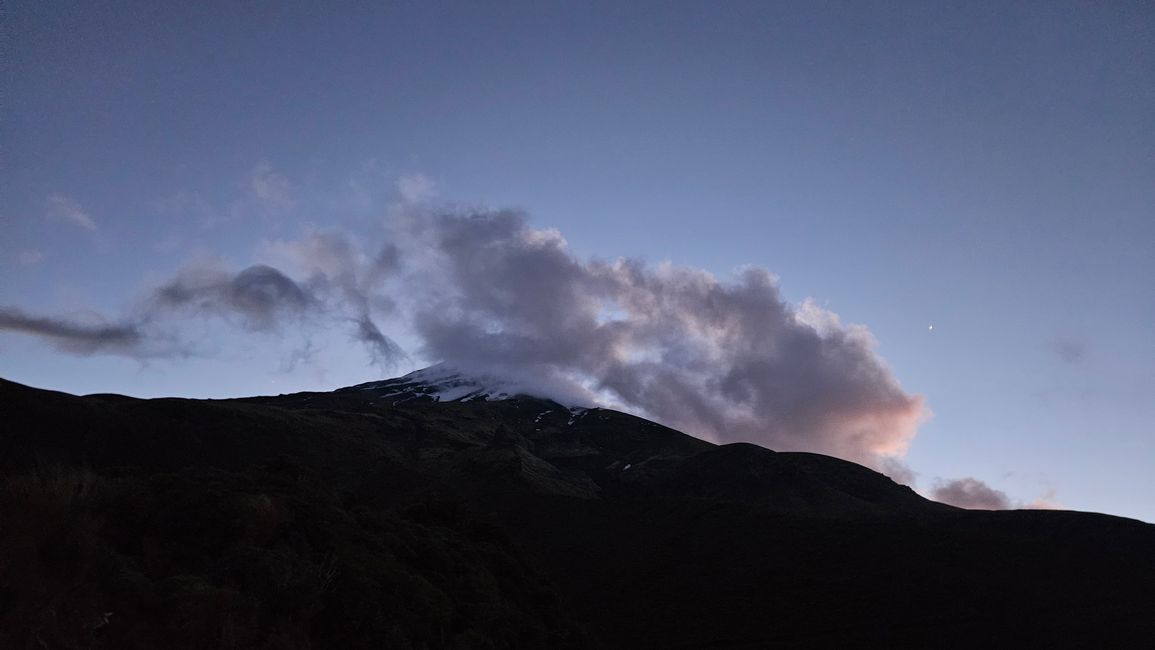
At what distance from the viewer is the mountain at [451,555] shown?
1168 cm

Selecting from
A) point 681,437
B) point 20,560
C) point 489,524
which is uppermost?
point 681,437

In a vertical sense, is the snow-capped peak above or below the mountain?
above

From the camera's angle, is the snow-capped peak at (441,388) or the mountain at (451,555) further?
the snow-capped peak at (441,388)

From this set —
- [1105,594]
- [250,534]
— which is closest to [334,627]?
[250,534]

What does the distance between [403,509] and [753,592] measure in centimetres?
1668

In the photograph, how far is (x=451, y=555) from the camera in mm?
21469

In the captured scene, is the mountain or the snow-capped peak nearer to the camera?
the mountain

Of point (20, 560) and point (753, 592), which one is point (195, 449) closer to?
point (753, 592)

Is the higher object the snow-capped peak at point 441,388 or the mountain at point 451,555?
the snow-capped peak at point 441,388

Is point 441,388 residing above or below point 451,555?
above

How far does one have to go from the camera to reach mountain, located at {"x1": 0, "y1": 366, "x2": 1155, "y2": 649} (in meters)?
11.7

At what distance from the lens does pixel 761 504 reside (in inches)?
3004

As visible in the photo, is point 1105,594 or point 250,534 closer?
point 250,534

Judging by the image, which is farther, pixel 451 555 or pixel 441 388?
pixel 441 388
